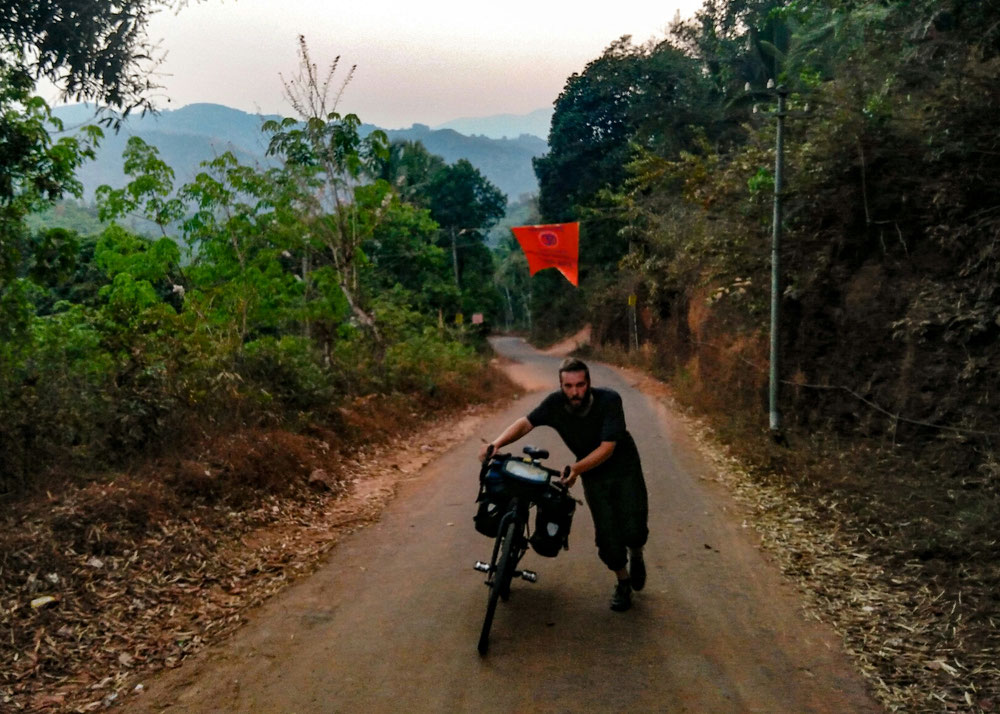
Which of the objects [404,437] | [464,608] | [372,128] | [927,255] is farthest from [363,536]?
[372,128]

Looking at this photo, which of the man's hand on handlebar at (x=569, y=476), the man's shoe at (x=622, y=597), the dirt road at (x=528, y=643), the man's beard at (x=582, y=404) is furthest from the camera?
the man's shoe at (x=622, y=597)

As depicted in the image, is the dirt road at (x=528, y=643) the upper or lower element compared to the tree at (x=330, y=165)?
lower

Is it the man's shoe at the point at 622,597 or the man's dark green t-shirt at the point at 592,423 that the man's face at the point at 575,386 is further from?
the man's shoe at the point at 622,597

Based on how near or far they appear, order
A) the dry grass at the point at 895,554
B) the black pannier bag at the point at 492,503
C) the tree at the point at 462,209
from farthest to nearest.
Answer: the tree at the point at 462,209, the black pannier bag at the point at 492,503, the dry grass at the point at 895,554

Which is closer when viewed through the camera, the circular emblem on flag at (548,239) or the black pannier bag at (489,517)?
the black pannier bag at (489,517)

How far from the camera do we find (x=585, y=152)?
159 ft

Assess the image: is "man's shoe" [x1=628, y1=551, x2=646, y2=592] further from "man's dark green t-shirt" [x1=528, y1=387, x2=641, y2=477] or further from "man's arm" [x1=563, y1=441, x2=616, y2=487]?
"man's arm" [x1=563, y1=441, x2=616, y2=487]

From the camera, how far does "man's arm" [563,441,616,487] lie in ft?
16.9

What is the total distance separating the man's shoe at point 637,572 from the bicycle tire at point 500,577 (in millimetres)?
1024

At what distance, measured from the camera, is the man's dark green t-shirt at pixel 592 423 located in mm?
5414

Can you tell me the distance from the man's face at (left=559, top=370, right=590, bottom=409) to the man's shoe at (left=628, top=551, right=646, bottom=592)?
1271 millimetres

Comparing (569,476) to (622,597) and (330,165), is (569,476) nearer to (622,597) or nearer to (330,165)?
(622,597)

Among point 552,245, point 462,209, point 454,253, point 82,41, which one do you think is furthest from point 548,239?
point 462,209

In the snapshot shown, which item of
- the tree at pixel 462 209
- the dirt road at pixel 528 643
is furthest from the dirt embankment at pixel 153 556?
the tree at pixel 462 209
